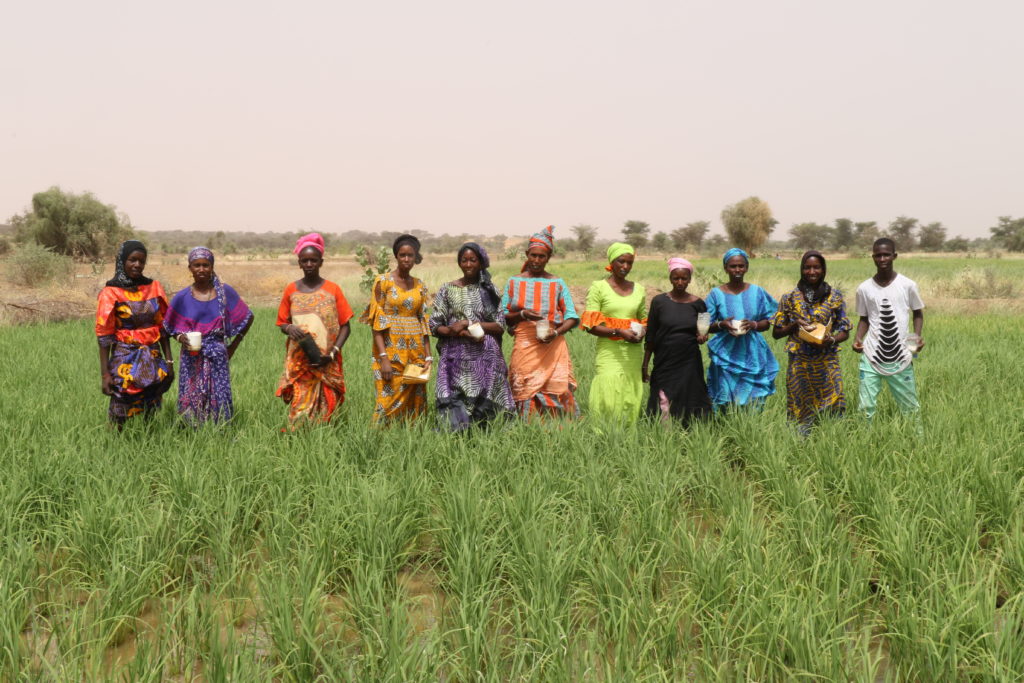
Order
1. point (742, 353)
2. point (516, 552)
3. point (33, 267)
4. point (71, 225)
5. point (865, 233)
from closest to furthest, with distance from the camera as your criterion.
Answer: 1. point (516, 552)
2. point (742, 353)
3. point (33, 267)
4. point (71, 225)
5. point (865, 233)

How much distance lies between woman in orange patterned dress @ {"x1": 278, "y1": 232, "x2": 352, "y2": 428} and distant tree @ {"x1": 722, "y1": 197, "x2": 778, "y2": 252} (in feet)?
185

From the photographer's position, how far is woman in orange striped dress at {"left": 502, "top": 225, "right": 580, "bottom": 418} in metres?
4.34

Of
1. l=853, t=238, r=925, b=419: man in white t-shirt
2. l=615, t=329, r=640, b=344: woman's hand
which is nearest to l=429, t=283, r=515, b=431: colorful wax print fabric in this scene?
l=615, t=329, r=640, b=344: woman's hand

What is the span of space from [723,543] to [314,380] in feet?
10.2

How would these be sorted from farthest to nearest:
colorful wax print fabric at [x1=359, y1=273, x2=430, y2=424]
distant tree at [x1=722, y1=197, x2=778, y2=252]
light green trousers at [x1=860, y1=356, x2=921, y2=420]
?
1. distant tree at [x1=722, y1=197, x2=778, y2=252]
2. light green trousers at [x1=860, y1=356, x2=921, y2=420]
3. colorful wax print fabric at [x1=359, y1=273, x2=430, y2=424]

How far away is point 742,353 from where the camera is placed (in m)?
4.45

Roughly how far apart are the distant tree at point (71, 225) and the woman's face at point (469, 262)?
37.3 metres

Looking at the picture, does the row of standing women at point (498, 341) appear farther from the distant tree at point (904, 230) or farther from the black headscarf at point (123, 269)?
the distant tree at point (904, 230)

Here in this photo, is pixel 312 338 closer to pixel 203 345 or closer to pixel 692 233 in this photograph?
pixel 203 345

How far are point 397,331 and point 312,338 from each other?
0.60 m

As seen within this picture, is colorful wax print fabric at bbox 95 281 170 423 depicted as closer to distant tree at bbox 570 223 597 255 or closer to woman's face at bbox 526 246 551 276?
woman's face at bbox 526 246 551 276

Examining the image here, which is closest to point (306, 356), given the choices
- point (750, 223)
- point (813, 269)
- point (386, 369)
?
point (386, 369)

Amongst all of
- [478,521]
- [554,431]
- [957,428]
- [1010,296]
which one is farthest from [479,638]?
[1010,296]

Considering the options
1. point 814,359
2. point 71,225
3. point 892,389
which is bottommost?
point 892,389
